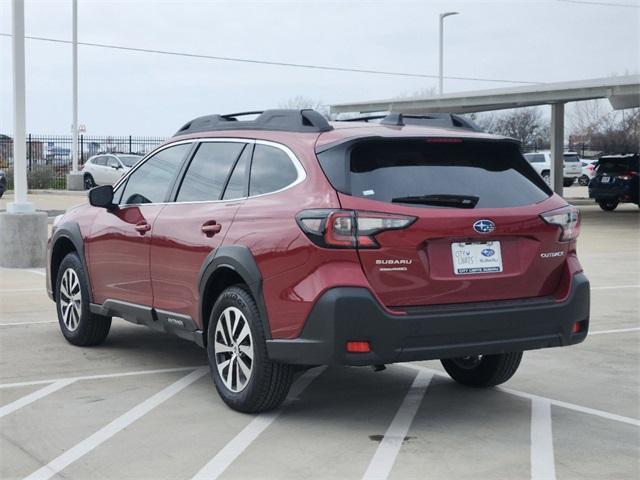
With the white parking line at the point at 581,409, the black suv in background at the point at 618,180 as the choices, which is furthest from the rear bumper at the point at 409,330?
the black suv in background at the point at 618,180

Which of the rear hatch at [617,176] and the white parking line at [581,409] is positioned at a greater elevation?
the rear hatch at [617,176]

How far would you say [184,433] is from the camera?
5.62m

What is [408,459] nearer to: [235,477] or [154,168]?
[235,477]

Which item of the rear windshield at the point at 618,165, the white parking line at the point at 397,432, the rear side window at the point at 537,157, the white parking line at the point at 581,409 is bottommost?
the white parking line at the point at 581,409

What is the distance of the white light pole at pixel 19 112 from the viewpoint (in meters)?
13.4

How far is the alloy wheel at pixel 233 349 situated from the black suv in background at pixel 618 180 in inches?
1011

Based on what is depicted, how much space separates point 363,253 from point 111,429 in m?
1.79

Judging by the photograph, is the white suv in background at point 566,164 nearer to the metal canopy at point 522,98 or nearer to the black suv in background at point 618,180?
the metal canopy at point 522,98

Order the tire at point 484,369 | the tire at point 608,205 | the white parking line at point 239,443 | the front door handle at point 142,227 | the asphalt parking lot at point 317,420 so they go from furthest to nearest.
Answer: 1. the tire at point 608,205
2. the front door handle at point 142,227
3. the tire at point 484,369
4. the asphalt parking lot at point 317,420
5. the white parking line at point 239,443

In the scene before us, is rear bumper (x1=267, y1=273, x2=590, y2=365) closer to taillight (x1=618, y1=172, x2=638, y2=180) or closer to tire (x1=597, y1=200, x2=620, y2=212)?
taillight (x1=618, y1=172, x2=638, y2=180)

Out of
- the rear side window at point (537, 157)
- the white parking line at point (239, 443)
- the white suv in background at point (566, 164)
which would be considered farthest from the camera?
the rear side window at point (537, 157)

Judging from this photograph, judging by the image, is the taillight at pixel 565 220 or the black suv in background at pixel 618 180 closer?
the taillight at pixel 565 220

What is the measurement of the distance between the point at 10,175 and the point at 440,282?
1492 inches

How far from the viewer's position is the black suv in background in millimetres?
29953
